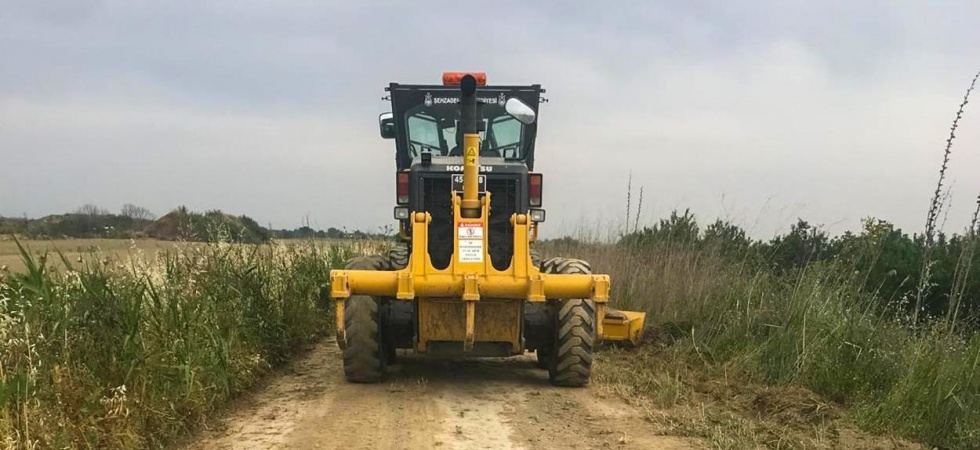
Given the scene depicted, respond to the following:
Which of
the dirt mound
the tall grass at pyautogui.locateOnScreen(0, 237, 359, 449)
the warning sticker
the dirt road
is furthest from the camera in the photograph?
the dirt mound

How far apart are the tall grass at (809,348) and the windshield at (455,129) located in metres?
2.65

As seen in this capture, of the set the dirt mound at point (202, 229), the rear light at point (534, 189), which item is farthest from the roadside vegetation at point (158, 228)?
the rear light at point (534, 189)

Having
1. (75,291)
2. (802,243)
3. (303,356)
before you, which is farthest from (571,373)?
(802,243)

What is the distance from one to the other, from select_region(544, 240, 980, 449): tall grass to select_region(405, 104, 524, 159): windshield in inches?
105

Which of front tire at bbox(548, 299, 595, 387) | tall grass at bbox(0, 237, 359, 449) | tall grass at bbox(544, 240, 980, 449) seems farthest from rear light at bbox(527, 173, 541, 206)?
tall grass at bbox(0, 237, 359, 449)

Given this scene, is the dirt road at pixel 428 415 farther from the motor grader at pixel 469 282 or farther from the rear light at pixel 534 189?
the rear light at pixel 534 189

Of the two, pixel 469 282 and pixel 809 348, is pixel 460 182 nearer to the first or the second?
pixel 469 282

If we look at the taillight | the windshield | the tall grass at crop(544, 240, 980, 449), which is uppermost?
the windshield

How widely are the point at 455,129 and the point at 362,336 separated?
2.76 metres

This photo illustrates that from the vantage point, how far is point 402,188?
8008 millimetres

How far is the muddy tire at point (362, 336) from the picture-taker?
7.08 metres

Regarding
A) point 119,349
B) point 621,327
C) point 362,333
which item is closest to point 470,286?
point 362,333

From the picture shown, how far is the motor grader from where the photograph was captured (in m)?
6.66

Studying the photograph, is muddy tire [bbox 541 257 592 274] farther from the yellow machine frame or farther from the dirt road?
the dirt road
